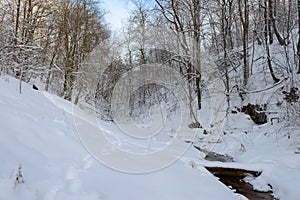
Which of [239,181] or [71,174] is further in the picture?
[239,181]

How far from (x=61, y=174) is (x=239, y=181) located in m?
3.54

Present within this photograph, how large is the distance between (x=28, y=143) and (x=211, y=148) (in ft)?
20.1

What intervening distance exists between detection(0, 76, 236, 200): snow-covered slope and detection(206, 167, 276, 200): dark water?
90 centimetres

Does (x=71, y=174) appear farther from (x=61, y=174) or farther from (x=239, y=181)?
(x=239, y=181)

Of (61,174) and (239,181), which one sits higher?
(61,174)

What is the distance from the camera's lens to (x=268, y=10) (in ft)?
32.1

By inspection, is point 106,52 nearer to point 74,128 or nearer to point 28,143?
point 74,128

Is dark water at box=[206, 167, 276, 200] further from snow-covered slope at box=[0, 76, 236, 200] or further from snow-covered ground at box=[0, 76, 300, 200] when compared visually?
snow-covered slope at box=[0, 76, 236, 200]

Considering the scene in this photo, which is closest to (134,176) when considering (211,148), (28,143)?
(28,143)

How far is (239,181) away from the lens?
478 centimetres

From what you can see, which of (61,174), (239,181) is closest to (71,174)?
(61,174)

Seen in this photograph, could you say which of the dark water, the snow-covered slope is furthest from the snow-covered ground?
the dark water

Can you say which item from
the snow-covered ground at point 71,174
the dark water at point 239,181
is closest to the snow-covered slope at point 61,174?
the snow-covered ground at point 71,174

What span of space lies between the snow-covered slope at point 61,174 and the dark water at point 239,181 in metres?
0.90
